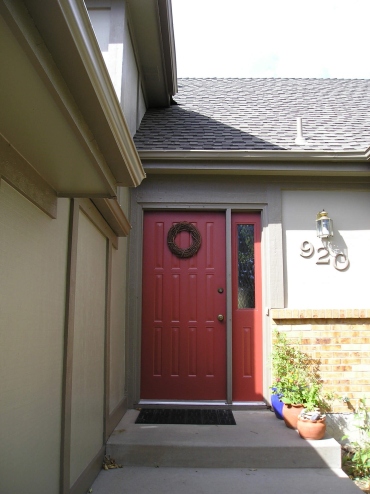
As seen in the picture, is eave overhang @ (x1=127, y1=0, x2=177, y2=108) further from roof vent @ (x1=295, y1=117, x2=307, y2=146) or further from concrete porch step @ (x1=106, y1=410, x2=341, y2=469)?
concrete porch step @ (x1=106, y1=410, x2=341, y2=469)

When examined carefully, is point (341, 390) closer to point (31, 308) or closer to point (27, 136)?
point (31, 308)

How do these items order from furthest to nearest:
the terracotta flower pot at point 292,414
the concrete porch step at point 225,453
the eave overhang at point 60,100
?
the terracotta flower pot at point 292,414, the concrete porch step at point 225,453, the eave overhang at point 60,100

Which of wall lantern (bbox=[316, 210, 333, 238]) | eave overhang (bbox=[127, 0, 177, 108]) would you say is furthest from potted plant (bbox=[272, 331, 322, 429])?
eave overhang (bbox=[127, 0, 177, 108])

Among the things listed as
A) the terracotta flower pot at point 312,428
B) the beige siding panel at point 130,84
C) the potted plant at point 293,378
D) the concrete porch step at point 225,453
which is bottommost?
the concrete porch step at point 225,453

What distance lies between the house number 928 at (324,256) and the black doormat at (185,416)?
190cm

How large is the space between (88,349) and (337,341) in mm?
2790

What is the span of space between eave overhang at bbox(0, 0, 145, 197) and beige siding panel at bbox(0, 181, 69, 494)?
250 mm

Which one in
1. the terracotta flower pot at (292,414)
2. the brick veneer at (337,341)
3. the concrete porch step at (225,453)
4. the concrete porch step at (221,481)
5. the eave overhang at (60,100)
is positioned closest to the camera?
the eave overhang at (60,100)

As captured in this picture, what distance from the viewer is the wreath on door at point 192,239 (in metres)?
5.57

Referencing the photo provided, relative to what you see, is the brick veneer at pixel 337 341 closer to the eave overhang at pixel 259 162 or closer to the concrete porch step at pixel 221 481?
the concrete porch step at pixel 221 481

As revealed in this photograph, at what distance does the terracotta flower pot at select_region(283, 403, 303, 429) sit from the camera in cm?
452

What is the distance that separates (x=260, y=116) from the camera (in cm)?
666

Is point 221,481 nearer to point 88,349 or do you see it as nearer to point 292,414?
point 292,414

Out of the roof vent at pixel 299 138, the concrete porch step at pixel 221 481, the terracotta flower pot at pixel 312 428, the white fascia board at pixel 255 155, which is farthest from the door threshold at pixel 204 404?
the roof vent at pixel 299 138
